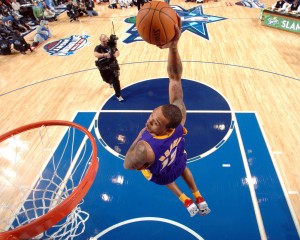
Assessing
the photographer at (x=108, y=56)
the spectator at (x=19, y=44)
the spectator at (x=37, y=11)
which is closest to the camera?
the photographer at (x=108, y=56)

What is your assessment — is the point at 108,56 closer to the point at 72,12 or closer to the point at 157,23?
the point at 157,23

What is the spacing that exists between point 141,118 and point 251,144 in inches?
95.9

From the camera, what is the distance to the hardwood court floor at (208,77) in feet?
17.5

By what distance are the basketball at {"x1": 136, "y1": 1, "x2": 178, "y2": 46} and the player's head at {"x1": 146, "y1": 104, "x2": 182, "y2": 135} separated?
1012 millimetres

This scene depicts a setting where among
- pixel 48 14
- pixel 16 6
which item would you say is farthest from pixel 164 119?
pixel 16 6

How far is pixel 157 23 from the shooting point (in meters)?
2.92

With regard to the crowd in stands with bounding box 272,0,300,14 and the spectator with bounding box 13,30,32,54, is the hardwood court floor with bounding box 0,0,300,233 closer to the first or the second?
the spectator with bounding box 13,30,32,54

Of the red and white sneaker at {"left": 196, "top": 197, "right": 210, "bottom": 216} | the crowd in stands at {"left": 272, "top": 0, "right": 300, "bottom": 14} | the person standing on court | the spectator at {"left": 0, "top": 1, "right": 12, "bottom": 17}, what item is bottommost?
the spectator at {"left": 0, "top": 1, "right": 12, "bottom": 17}

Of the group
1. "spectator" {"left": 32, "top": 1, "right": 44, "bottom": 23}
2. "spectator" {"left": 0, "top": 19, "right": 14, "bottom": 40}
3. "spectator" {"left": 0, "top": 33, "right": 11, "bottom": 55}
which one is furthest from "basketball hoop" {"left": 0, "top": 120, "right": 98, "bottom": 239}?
"spectator" {"left": 32, "top": 1, "right": 44, "bottom": 23}

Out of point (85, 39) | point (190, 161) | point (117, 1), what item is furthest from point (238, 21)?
point (190, 161)

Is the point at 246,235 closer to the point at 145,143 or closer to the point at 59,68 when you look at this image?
the point at 145,143

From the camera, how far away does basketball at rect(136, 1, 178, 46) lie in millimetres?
2768

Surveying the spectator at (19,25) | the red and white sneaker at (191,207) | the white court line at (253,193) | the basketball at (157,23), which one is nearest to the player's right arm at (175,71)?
the basketball at (157,23)

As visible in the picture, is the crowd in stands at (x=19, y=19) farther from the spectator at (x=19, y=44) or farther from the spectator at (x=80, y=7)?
the spectator at (x=80, y=7)
